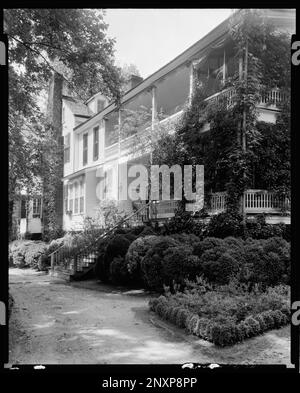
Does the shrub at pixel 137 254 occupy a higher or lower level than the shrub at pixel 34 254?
higher

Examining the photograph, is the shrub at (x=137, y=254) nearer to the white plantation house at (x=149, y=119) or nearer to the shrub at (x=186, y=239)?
the shrub at (x=186, y=239)

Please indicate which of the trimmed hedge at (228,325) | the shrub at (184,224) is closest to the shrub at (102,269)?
the shrub at (184,224)

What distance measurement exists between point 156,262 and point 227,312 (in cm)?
339

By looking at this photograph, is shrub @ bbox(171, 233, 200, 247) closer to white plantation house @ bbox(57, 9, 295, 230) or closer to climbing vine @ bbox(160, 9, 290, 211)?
climbing vine @ bbox(160, 9, 290, 211)

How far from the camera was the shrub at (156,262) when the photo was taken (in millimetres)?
9375

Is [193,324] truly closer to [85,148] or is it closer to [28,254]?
[28,254]

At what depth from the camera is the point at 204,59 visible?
14367mm

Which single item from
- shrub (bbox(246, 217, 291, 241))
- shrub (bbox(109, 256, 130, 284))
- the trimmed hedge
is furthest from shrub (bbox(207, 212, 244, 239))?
the trimmed hedge

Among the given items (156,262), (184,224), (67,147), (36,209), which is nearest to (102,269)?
(184,224)

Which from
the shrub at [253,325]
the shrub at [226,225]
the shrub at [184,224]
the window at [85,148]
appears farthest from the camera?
the window at [85,148]

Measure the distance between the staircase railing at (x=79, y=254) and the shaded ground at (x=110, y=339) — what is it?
4.55 metres

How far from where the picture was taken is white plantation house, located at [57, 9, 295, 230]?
12532 mm

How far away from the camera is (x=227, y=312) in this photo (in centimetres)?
618

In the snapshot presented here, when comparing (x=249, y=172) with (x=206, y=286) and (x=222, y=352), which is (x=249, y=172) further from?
(x=222, y=352)
